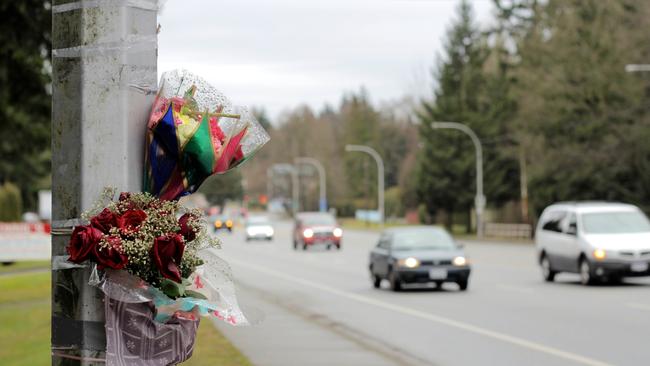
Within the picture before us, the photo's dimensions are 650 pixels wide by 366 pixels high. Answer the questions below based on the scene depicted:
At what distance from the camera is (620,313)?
59.0 feet

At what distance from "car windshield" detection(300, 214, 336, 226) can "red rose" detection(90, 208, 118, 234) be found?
48.3 meters

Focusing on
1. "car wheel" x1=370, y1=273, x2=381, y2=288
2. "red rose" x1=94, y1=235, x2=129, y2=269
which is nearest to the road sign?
"car wheel" x1=370, y1=273, x2=381, y2=288

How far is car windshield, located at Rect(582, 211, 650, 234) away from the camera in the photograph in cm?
2531

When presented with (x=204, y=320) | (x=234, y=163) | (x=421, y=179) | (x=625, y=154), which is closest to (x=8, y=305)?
(x=204, y=320)

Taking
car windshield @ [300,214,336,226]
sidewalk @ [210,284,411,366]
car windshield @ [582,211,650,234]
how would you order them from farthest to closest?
car windshield @ [300,214,336,226] → car windshield @ [582,211,650,234] → sidewalk @ [210,284,411,366]

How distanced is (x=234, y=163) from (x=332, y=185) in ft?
441

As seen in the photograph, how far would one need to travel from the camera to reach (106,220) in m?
3.83

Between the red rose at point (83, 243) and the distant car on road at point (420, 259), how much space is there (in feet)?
67.3

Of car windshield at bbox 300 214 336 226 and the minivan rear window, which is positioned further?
car windshield at bbox 300 214 336 226

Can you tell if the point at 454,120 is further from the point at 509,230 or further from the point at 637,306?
the point at 637,306

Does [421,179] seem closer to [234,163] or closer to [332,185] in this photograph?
[332,185]

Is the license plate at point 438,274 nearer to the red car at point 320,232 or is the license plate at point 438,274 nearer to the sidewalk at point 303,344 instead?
the sidewalk at point 303,344

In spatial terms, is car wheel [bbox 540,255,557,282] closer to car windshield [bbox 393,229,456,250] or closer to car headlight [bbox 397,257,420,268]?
car windshield [bbox 393,229,456,250]

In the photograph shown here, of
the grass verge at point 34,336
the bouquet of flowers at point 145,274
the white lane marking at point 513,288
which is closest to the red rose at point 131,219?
the bouquet of flowers at point 145,274
